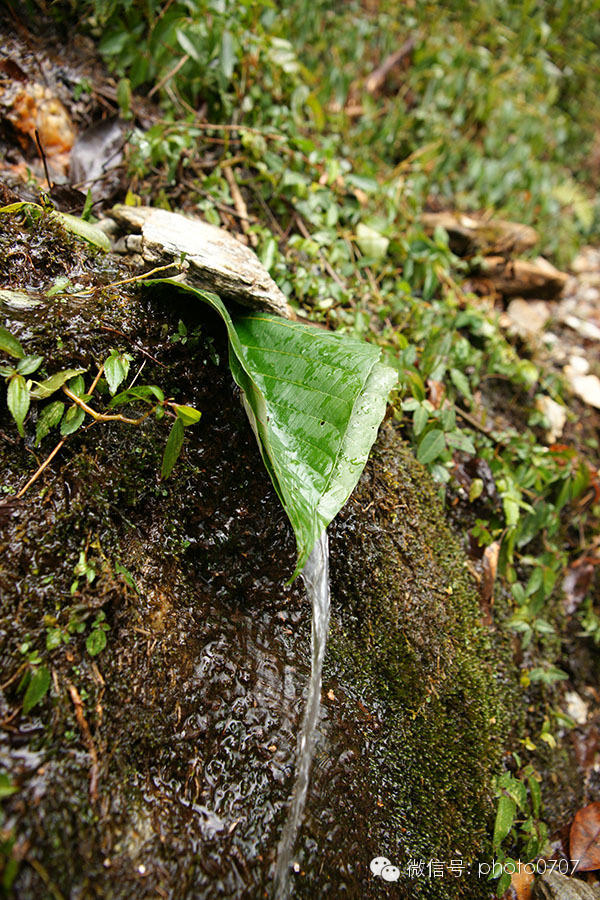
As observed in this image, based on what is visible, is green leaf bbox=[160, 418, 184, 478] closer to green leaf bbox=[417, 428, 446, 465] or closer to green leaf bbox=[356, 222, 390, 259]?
green leaf bbox=[417, 428, 446, 465]

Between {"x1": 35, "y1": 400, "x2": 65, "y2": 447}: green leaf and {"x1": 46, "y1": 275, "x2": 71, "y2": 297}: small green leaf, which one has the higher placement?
{"x1": 46, "y1": 275, "x2": 71, "y2": 297}: small green leaf

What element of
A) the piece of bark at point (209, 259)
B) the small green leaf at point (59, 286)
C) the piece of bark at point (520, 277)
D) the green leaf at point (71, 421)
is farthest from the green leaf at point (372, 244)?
the green leaf at point (71, 421)

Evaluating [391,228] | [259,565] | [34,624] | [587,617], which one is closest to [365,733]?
[259,565]

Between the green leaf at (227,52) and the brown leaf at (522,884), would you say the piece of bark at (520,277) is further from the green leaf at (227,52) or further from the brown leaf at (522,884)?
the brown leaf at (522,884)

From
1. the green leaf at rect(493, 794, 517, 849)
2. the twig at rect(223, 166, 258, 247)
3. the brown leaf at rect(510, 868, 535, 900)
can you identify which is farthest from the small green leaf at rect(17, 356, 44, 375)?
the brown leaf at rect(510, 868, 535, 900)

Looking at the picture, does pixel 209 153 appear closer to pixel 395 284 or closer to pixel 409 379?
pixel 395 284

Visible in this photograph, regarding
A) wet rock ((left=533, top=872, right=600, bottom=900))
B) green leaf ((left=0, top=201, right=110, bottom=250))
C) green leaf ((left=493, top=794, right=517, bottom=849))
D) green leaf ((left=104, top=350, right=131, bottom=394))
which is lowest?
wet rock ((left=533, top=872, right=600, bottom=900))

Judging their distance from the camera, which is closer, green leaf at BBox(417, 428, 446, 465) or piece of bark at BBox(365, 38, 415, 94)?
green leaf at BBox(417, 428, 446, 465)

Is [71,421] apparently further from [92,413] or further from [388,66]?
[388,66]
